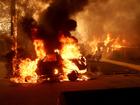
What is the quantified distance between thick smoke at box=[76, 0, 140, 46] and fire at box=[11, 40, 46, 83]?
6.97 m

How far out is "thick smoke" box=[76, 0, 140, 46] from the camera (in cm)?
2319

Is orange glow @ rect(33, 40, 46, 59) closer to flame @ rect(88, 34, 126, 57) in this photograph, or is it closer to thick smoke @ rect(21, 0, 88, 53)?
thick smoke @ rect(21, 0, 88, 53)

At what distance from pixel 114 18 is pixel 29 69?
11283 millimetres

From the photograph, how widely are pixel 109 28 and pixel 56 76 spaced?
1209 centimetres

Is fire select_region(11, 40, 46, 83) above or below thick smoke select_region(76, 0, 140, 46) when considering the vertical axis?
below

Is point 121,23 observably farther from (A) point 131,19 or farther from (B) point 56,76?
(B) point 56,76

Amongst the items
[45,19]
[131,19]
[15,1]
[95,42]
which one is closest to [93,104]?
[45,19]

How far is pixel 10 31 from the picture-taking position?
20.5 meters

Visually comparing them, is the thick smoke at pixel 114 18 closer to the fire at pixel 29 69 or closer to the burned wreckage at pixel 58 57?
the burned wreckage at pixel 58 57

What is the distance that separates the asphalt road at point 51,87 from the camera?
1046 cm

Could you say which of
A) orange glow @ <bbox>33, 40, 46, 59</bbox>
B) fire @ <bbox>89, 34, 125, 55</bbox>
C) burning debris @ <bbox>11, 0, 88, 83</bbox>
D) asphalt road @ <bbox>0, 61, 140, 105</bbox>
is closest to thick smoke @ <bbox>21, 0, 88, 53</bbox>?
burning debris @ <bbox>11, 0, 88, 83</bbox>

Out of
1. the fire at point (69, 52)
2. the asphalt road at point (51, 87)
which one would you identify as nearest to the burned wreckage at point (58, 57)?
the fire at point (69, 52)

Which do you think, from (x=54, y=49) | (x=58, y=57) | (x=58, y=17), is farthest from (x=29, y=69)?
(x=58, y=17)

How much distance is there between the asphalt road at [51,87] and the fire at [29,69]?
0.66 meters
